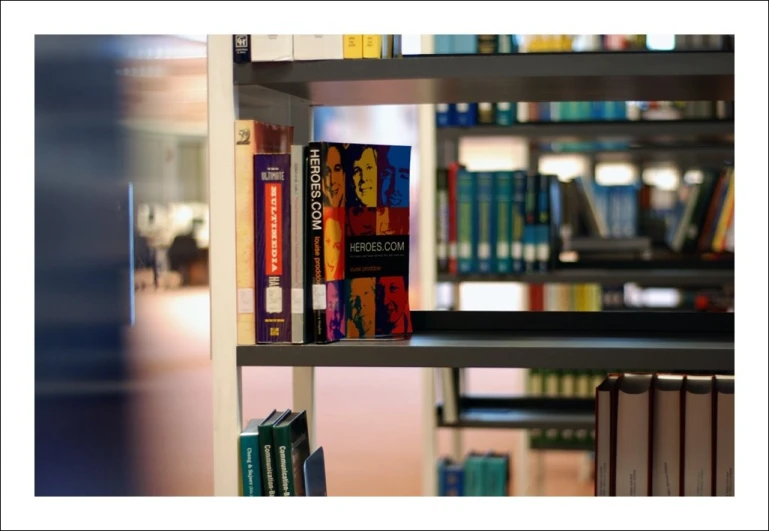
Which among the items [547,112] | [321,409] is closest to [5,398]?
[547,112]

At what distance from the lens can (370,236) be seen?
4.76ft

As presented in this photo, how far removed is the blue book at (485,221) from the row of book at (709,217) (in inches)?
40.7

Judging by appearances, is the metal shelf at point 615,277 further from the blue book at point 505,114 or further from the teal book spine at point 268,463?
the teal book spine at point 268,463

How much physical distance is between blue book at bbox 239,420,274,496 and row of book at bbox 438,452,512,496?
2057mm

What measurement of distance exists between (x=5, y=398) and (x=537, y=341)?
27.9 inches

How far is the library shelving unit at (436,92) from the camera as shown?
1.25m

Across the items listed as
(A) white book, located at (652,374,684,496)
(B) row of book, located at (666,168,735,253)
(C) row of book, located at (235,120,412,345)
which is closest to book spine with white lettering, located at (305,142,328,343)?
(C) row of book, located at (235,120,412,345)

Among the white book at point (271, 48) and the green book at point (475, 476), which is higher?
the white book at point (271, 48)

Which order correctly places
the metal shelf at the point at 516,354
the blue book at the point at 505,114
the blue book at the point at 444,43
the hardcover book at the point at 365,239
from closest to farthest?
the metal shelf at the point at 516,354 < the hardcover book at the point at 365,239 < the blue book at the point at 444,43 < the blue book at the point at 505,114

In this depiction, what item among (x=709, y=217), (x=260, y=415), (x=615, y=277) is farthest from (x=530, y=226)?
(x=260, y=415)

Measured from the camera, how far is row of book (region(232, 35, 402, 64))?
4.28 feet

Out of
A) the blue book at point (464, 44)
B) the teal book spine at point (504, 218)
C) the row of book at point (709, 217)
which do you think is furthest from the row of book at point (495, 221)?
the row of book at point (709, 217)

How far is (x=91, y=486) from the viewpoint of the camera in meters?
2.48

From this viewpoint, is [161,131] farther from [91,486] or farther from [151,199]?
[91,486]
